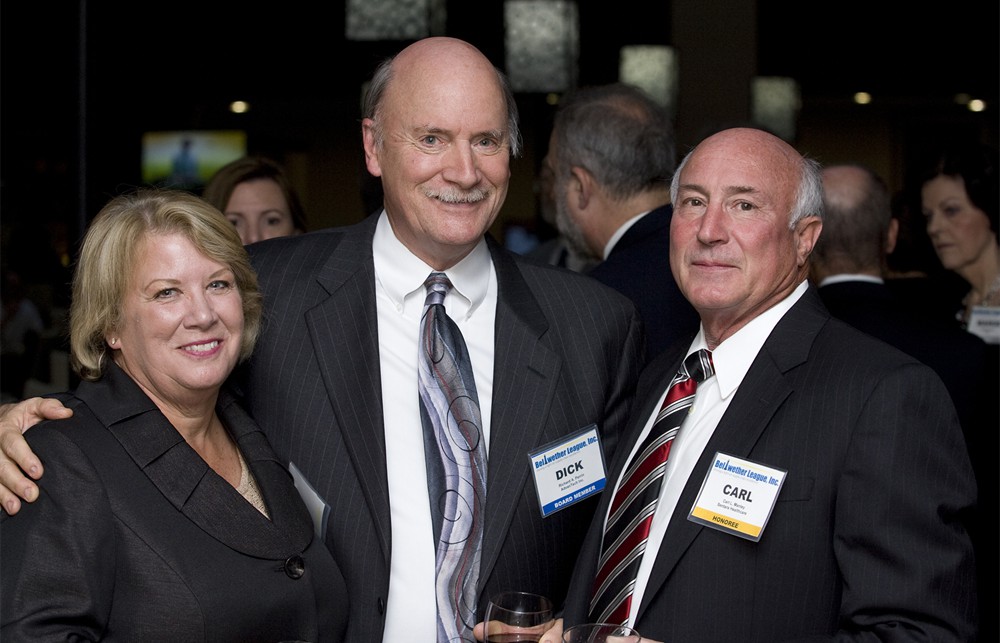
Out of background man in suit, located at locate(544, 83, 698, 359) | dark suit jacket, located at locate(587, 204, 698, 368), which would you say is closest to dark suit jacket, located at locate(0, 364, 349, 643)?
dark suit jacket, located at locate(587, 204, 698, 368)

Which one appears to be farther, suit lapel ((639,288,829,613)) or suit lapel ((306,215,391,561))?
suit lapel ((306,215,391,561))

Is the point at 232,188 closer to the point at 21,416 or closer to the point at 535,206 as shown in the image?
the point at 21,416

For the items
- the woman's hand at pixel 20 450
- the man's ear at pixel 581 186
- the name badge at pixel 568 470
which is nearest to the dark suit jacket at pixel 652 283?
the man's ear at pixel 581 186

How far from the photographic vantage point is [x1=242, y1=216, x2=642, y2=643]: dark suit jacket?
2.36 m

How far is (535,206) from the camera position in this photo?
23.6ft

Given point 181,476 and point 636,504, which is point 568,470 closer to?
point 636,504

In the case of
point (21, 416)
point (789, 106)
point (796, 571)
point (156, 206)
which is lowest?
point (796, 571)

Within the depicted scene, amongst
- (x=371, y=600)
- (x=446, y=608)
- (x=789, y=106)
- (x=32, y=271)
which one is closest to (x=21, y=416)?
(x=371, y=600)

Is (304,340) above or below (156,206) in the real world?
below

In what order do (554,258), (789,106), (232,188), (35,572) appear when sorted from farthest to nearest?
(789,106) → (554,258) → (232,188) → (35,572)

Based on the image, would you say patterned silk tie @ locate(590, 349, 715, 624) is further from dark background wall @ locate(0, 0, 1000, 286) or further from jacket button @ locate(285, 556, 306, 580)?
dark background wall @ locate(0, 0, 1000, 286)

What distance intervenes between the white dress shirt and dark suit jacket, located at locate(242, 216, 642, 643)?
0.11ft

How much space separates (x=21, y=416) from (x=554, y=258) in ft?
13.1

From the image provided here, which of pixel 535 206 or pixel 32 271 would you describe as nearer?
pixel 32 271
